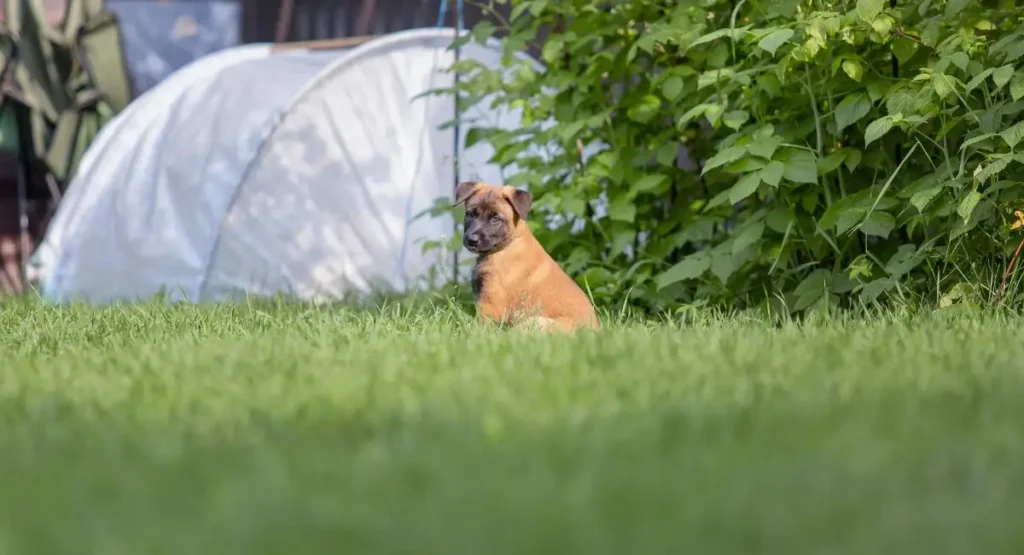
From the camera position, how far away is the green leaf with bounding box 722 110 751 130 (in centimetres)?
410

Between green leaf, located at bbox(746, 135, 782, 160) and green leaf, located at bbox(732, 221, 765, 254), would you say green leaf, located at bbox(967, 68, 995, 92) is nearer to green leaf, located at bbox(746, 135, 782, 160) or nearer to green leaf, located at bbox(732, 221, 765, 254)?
green leaf, located at bbox(746, 135, 782, 160)

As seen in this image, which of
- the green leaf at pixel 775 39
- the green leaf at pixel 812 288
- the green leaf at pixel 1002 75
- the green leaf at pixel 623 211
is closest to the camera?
the green leaf at pixel 1002 75

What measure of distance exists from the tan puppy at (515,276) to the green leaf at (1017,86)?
137 centimetres

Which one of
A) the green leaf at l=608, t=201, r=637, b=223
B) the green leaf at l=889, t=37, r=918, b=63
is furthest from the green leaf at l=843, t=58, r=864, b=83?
the green leaf at l=608, t=201, r=637, b=223

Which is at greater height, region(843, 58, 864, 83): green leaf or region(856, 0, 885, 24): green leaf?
region(856, 0, 885, 24): green leaf

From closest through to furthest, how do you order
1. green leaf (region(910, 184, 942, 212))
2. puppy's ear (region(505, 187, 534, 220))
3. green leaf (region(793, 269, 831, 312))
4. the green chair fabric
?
green leaf (region(910, 184, 942, 212)) < puppy's ear (region(505, 187, 534, 220)) < green leaf (region(793, 269, 831, 312)) < the green chair fabric

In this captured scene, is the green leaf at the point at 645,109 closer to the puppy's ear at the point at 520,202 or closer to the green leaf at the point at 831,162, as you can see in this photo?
the green leaf at the point at 831,162

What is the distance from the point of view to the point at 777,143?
4.02 meters

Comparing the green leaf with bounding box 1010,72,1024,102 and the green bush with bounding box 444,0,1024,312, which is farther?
the green bush with bounding box 444,0,1024,312

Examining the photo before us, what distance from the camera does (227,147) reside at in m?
6.57

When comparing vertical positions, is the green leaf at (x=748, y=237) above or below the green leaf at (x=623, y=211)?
above

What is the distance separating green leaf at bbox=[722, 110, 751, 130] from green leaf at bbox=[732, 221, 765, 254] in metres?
0.34

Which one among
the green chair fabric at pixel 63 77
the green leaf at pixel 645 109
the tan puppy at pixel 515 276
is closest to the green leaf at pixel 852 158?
the green leaf at pixel 645 109

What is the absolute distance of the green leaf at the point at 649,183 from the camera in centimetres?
462
